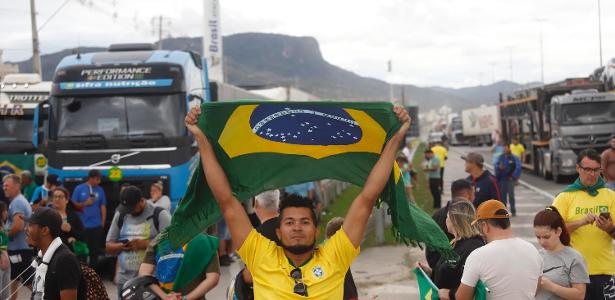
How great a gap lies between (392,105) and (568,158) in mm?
22373

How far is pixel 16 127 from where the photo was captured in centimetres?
1806

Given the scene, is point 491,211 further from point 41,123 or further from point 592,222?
point 41,123

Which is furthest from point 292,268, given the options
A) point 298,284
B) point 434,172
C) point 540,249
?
point 434,172

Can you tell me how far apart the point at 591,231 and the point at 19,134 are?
1452 cm

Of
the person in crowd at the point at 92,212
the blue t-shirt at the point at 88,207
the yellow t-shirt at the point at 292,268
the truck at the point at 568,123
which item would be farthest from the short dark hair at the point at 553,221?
the truck at the point at 568,123

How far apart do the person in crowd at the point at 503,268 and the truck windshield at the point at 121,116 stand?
8.80m

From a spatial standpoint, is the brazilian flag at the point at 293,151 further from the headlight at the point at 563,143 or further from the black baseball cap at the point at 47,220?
the headlight at the point at 563,143

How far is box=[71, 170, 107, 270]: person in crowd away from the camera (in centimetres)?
1168

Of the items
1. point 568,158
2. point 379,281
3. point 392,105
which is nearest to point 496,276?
point 392,105

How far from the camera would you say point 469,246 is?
552 centimetres

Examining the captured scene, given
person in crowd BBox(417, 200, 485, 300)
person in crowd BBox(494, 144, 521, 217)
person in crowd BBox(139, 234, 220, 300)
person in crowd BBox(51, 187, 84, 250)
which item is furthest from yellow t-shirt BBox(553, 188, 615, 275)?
person in crowd BBox(494, 144, 521, 217)

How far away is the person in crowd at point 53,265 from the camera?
200 inches

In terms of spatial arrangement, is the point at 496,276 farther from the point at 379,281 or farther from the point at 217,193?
the point at 379,281

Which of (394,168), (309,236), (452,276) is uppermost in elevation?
(394,168)
